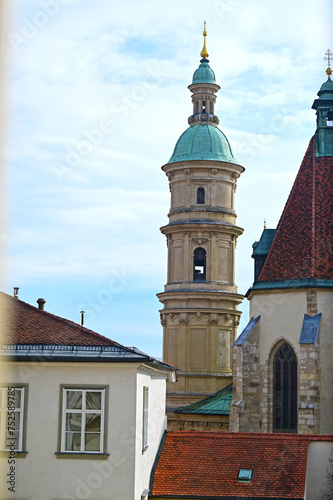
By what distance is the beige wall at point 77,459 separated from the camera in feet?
68.7

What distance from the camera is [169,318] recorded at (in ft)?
170

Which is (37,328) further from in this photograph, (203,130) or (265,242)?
(203,130)

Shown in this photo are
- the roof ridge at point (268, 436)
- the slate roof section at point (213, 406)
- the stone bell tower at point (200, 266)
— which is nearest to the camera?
the roof ridge at point (268, 436)

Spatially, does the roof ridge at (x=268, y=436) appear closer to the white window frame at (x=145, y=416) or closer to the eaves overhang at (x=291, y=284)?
the white window frame at (x=145, y=416)

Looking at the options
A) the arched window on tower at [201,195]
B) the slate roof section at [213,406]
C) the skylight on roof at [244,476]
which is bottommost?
the skylight on roof at [244,476]

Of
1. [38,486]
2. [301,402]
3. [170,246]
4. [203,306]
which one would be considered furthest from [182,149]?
[38,486]

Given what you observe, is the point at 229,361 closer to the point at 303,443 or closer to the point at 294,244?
the point at 294,244

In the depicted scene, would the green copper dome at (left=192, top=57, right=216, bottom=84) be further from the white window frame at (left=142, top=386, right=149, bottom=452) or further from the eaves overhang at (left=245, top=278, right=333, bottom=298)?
the white window frame at (left=142, top=386, right=149, bottom=452)

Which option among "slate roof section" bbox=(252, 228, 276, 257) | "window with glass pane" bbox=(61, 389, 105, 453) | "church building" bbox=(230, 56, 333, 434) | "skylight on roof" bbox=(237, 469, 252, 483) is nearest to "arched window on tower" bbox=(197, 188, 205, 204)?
"slate roof section" bbox=(252, 228, 276, 257)

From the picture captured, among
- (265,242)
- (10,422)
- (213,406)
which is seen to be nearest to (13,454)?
(10,422)

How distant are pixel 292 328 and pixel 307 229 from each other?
4.55 metres

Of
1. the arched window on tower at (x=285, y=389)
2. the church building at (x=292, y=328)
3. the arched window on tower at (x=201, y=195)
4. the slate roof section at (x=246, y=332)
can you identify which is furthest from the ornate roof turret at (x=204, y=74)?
the arched window on tower at (x=285, y=389)

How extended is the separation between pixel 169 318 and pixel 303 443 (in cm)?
2774

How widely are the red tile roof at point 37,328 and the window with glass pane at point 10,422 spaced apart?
1.30 meters
